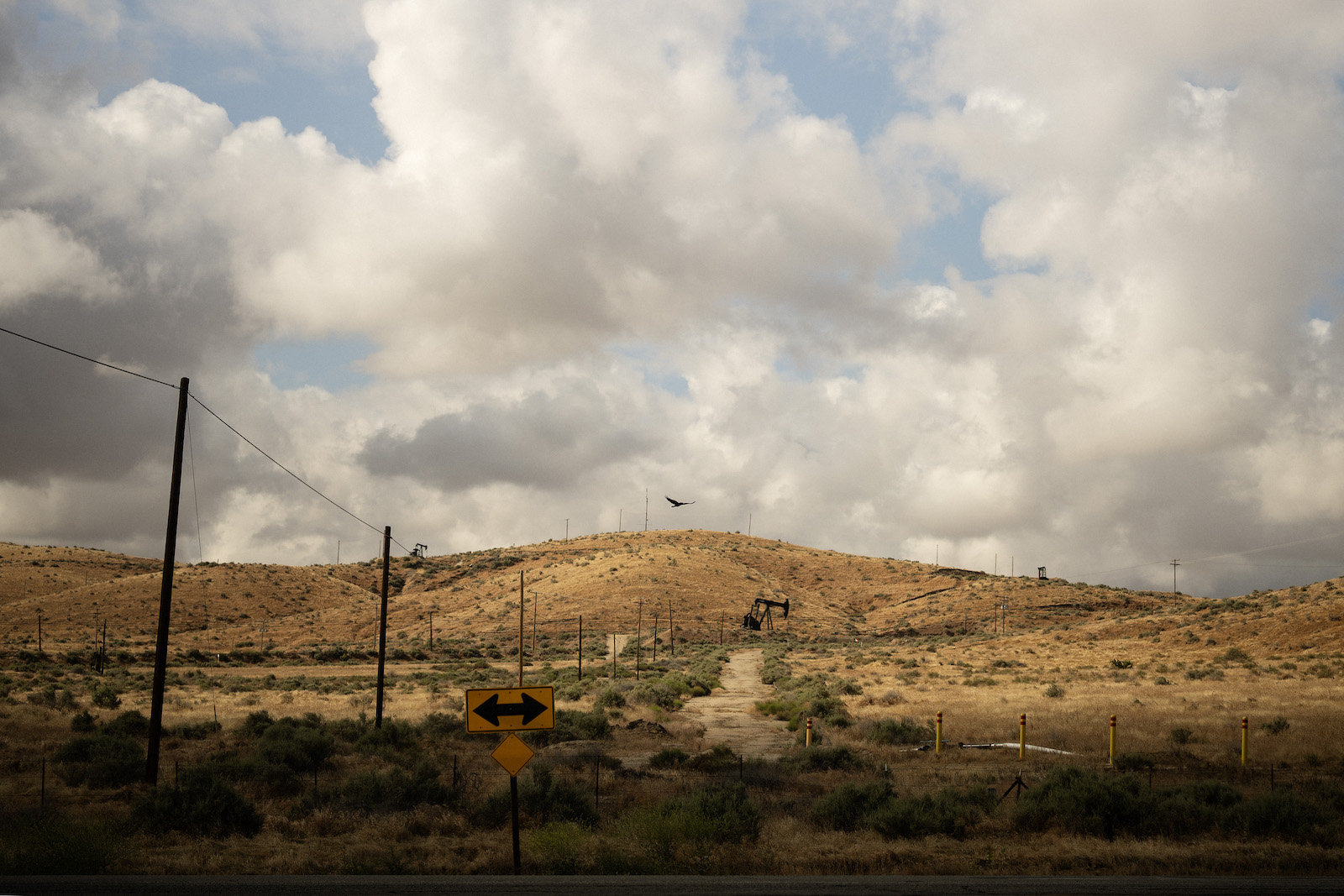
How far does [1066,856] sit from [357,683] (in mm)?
50623

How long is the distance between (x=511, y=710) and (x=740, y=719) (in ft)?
89.4

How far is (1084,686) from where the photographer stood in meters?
45.7

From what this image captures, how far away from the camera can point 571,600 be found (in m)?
116

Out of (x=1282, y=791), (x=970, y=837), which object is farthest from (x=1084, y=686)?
(x=970, y=837)

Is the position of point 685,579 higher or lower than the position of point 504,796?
higher

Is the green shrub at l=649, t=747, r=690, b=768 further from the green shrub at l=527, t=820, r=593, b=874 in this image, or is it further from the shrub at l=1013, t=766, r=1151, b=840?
the shrub at l=1013, t=766, r=1151, b=840

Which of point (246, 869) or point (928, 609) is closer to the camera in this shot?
point (246, 869)

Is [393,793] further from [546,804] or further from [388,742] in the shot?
[388,742]

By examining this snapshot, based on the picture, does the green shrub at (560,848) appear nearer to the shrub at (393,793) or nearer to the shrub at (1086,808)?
the shrub at (393,793)

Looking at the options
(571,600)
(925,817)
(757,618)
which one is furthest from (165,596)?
(571,600)

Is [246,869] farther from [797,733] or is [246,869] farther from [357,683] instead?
[357,683]

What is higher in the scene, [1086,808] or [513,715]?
[513,715]

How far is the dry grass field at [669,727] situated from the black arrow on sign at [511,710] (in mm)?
2463

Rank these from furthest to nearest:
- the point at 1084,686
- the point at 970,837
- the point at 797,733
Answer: the point at 1084,686 → the point at 797,733 → the point at 970,837
